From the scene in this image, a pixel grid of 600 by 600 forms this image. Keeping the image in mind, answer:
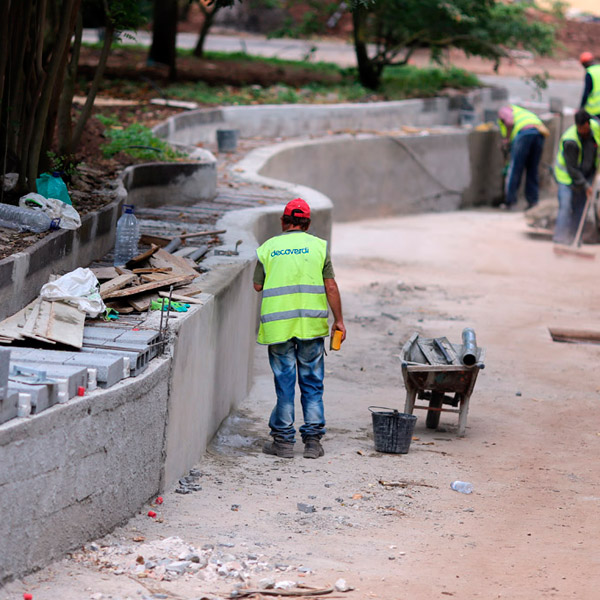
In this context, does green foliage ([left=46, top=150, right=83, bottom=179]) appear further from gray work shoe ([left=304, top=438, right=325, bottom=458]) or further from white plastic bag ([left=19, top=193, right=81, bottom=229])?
gray work shoe ([left=304, top=438, right=325, bottom=458])

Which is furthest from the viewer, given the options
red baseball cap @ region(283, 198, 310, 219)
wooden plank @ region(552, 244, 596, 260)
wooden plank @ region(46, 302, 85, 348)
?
wooden plank @ region(552, 244, 596, 260)

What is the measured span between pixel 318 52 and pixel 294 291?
28698mm

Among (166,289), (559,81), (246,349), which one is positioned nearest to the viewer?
(166,289)

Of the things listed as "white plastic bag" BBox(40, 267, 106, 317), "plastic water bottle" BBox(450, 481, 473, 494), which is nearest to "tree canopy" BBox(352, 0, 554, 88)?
"plastic water bottle" BBox(450, 481, 473, 494)

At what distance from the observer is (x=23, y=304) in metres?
6.62

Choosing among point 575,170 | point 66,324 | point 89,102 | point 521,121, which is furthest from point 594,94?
point 66,324

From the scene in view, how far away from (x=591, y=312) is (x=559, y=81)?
75.1 ft

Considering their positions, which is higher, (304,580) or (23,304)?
(23,304)

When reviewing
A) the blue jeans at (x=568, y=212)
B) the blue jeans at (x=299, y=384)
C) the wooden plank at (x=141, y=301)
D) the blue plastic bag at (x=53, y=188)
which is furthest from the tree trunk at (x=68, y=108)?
the blue jeans at (x=568, y=212)

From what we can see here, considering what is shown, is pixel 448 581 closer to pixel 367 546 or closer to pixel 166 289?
pixel 367 546

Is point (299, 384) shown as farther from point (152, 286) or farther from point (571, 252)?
point (571, 252)

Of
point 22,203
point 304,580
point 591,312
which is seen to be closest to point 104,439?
point 304,580

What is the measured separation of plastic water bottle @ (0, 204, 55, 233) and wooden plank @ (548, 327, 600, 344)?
20.7 ft

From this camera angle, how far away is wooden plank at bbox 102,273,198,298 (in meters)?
6.85
